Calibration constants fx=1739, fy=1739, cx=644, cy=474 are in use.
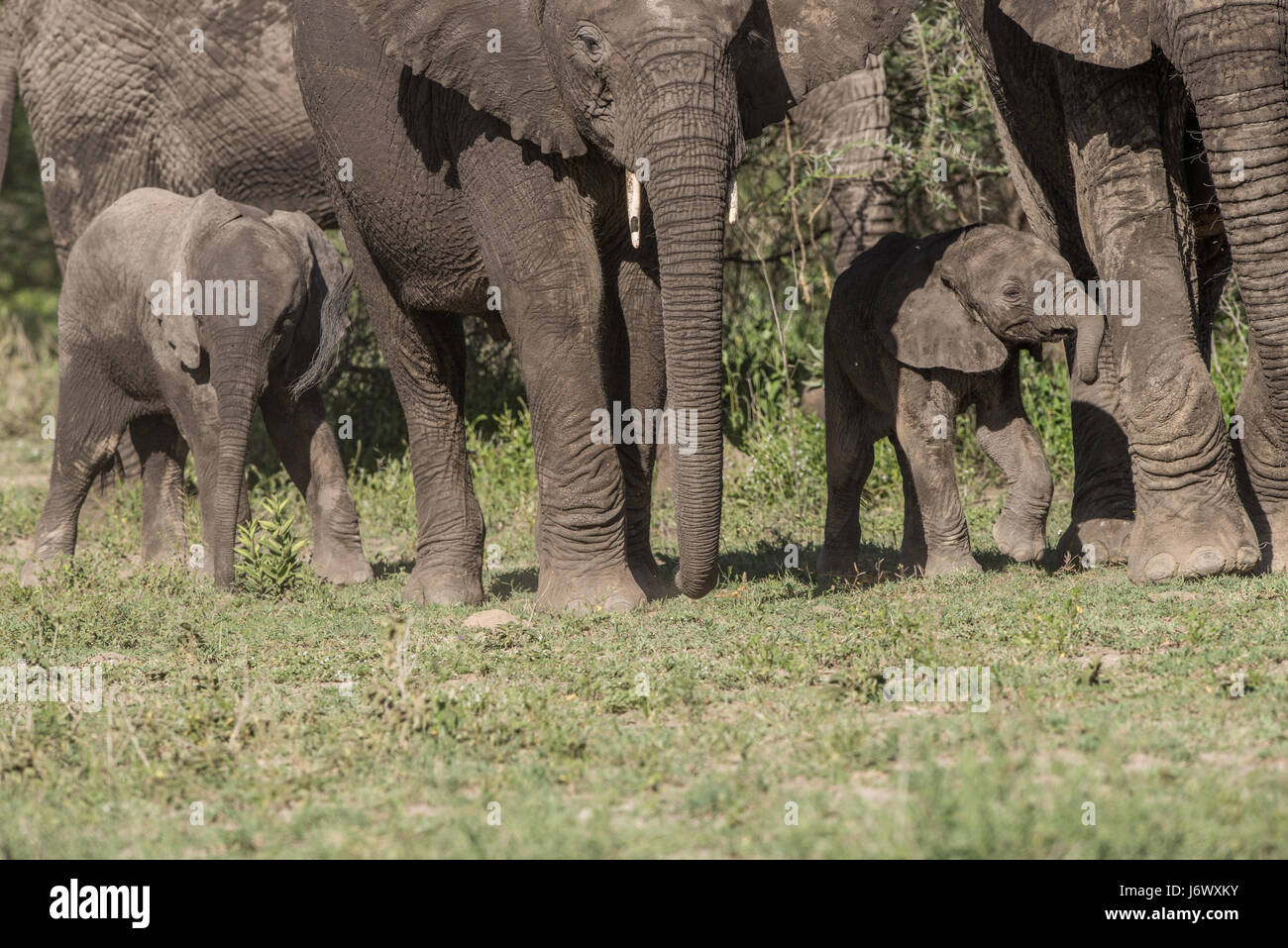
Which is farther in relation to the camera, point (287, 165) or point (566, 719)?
point (287, 165)

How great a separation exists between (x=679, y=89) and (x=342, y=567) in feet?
12.2

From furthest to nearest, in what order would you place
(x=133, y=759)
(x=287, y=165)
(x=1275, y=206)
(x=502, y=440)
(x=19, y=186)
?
1. (x=19, y=186)
2. (x=502, y=440)
3. (x=287, y=165)
4. (x=1275, y=206)
5. (x=133, y=759)

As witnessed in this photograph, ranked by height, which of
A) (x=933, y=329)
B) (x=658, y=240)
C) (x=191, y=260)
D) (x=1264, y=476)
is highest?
(x=191, y=260)

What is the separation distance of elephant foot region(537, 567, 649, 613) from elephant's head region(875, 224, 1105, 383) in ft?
4.97

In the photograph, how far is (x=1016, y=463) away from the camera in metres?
7.31

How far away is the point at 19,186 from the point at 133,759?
18.1m

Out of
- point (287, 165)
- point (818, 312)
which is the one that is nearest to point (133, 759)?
point (287, 165)

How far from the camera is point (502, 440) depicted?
1159 centimetres

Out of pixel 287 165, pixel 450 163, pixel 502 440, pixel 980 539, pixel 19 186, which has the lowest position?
pixel 980 539

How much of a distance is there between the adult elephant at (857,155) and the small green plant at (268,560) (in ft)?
12.7

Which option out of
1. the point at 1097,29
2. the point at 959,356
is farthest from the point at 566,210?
the point at 1097,29

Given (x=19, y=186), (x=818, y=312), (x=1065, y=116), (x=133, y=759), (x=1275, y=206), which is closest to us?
A: (x=133, y=759)

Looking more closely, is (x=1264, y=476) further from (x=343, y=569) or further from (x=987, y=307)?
(x=343, y=569)
